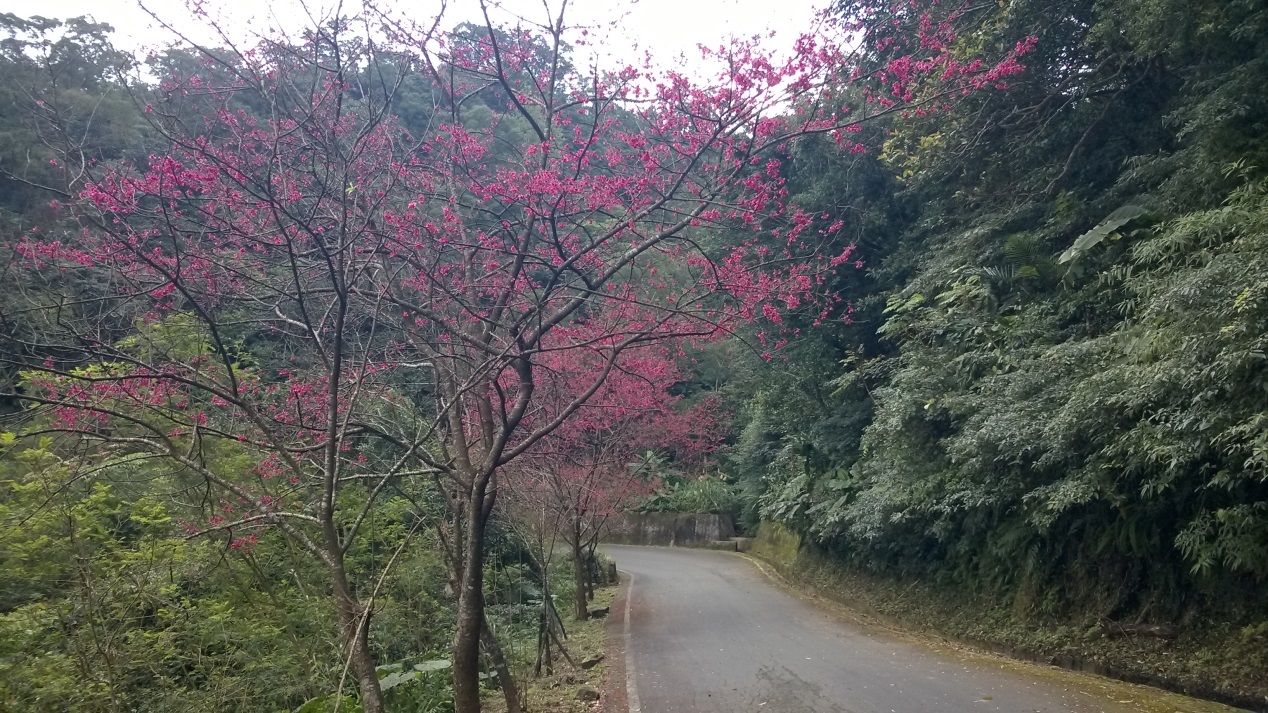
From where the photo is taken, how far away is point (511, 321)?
7043 mm

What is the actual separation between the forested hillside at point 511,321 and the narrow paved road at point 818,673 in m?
1.14

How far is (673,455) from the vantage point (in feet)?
106

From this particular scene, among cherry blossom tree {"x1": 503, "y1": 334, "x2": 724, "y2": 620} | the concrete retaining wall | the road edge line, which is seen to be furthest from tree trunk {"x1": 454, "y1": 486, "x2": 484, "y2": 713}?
the concrete retaining wall

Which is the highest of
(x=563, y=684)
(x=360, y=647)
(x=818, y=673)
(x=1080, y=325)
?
(x=1080, y=325)

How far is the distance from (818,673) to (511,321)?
559 cm

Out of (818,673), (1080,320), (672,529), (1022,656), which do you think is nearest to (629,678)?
(818,673)

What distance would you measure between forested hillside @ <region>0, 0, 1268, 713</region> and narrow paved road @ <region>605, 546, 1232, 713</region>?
1138mm

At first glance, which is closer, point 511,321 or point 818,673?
point 511,321

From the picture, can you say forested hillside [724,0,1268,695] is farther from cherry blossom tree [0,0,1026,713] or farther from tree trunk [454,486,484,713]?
tree trunk [454,486,484,713]

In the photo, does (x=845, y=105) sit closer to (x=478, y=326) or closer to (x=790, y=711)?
(x=478, y=326)

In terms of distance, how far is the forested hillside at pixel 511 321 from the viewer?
5.78 metres

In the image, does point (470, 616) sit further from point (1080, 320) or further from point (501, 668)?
point (1080, 320)

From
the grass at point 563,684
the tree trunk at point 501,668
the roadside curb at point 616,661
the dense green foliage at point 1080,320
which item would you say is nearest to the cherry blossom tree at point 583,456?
the roadside curb at point 616,661

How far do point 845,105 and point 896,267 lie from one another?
4.17 m
